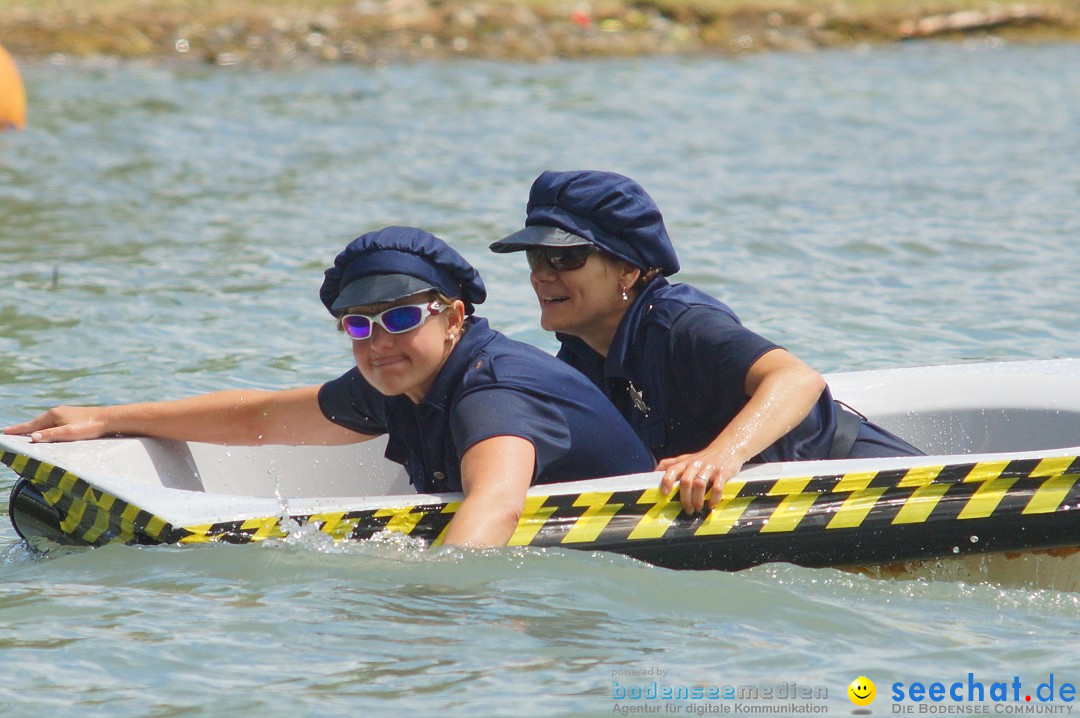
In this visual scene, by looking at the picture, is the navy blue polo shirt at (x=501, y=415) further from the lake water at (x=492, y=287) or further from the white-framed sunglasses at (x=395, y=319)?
the lake water at (x=492, y=287)

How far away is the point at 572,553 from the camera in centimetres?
409

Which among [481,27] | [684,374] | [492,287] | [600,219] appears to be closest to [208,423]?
[600,219]

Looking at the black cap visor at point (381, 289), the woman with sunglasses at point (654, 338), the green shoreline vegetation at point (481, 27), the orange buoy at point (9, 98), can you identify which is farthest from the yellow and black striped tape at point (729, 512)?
the green shoreline vegetation at point (481, 27)

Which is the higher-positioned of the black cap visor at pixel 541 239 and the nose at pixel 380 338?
the black cap visor at pixel 541 239

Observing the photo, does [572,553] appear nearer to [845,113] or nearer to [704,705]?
[704,705]

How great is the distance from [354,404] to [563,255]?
730 mm

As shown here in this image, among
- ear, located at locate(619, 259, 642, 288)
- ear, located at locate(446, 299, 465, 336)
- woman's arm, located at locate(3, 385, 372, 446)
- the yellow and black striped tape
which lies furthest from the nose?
ear, located at locate(619, 259, 642, 288)

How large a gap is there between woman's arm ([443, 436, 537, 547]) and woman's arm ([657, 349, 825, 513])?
0.43m

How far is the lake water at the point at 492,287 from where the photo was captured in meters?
3.67

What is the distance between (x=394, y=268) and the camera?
12.7 ft

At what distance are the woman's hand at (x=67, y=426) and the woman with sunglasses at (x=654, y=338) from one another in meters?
1.33

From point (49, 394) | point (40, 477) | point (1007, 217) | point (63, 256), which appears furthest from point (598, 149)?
point (40, 477)

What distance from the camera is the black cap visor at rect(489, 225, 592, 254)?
4312 mm

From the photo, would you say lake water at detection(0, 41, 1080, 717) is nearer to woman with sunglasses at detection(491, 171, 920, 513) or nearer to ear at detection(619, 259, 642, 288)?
woman with sunglasses at detection(491, 171, 920, 513)
